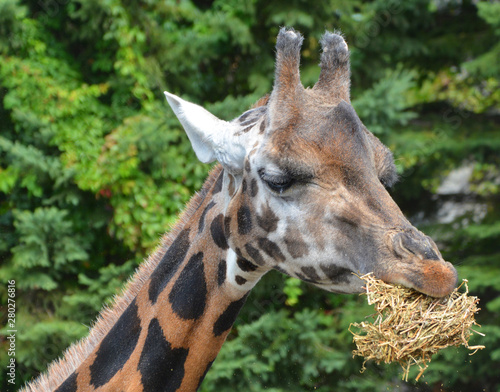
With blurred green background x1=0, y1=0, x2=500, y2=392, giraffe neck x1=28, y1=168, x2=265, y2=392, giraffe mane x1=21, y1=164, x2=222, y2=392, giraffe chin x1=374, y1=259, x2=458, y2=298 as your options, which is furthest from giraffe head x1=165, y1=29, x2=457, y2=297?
blurred green background x1=0, y1=0, x2=500, y2=392

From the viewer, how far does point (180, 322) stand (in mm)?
2656

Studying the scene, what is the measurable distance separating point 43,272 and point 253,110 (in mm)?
4616

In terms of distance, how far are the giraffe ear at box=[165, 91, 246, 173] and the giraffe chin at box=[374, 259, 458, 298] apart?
3.34ft

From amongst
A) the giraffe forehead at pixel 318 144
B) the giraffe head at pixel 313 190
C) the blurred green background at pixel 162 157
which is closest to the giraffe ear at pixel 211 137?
the giraffe head at pixel 313 190

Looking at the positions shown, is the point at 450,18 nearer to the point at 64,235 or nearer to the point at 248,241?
the point at 64,235

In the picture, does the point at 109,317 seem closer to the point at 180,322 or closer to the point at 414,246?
the point at 180,322

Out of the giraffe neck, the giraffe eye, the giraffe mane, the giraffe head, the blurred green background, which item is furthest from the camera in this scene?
the blurred green background

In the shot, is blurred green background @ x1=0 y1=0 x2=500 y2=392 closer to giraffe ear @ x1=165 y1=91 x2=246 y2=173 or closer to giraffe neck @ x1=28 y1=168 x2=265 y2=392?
giraffe neck @ x1=28 y1=168 x2=265 y2=392

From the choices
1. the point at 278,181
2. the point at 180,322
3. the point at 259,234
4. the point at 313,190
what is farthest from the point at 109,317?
the point at 313,190

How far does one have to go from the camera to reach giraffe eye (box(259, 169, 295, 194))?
2.42 metres

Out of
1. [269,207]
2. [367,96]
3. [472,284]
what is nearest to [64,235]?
[367,96]

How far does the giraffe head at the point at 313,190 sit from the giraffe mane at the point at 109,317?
1.29 feet

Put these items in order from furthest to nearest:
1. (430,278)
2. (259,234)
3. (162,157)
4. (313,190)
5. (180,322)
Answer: (162,157), (180,322), (259,234), (313,190), (430,278)

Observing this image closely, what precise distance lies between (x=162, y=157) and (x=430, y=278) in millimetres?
4875
